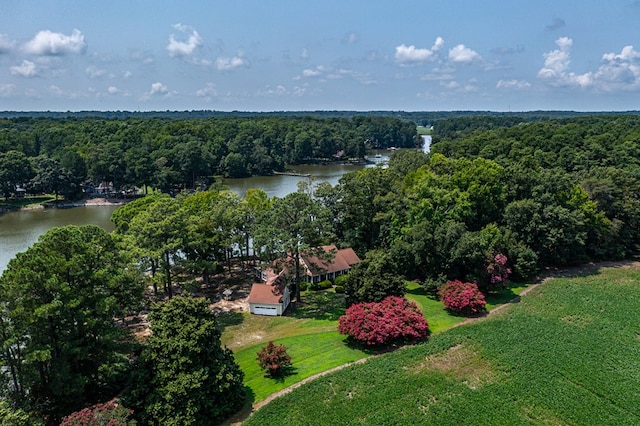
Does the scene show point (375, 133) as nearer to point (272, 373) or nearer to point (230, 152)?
point (230, 152)

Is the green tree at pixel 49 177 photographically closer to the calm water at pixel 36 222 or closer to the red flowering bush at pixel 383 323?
the calm water at pixel 36 222

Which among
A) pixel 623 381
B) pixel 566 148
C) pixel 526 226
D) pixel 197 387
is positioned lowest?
pixel 623 381

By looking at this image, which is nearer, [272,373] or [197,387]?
[197,387]

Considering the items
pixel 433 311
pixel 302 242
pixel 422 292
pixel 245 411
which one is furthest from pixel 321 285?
pixel 245 411

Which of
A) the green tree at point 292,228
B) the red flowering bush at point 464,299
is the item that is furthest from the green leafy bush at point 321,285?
the red flowering bush at point 464,299

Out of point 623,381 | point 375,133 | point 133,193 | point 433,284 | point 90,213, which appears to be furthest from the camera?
point 375,133

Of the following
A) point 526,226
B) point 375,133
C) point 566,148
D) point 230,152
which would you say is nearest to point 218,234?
point 526,226

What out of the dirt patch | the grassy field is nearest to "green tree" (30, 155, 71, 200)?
Answer: the grassy field

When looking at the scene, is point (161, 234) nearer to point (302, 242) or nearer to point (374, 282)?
point (302, 242)
